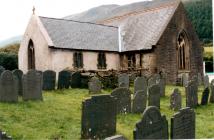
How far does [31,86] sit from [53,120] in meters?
3.02

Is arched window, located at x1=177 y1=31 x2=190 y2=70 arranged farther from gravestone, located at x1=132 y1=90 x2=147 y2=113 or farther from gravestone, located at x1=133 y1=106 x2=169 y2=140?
gravestone, located at x1=133 y1=106 x2=169 y2=140

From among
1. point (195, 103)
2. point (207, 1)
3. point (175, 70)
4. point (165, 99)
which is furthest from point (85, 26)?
point (195, 103)

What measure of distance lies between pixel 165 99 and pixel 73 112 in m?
5.76

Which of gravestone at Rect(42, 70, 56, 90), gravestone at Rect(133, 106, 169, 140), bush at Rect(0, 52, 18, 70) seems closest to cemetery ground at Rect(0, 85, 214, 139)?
gravestone at Rect(133, 106, 169, 140)

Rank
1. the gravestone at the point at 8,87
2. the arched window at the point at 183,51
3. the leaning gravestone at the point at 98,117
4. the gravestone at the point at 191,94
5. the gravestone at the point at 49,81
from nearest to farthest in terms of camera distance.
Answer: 1. the leaning gravestone at the point at 98,117
2. the gravestone at the point at 8,87
3. the gravestone at the point at 191,94
4. the gravestone at the point at 49,81
5. the arched window at the point at 183,51

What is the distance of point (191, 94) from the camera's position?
15.4m

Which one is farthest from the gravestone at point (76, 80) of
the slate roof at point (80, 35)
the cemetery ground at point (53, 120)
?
the slate roof at point (80, 35)

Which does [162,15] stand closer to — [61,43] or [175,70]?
[175,70]

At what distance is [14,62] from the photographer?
36.1m

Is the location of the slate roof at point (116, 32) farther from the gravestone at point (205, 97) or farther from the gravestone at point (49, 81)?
the gravestone at point (205, 97)

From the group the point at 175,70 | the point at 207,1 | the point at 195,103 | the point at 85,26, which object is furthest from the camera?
the point at 207,1

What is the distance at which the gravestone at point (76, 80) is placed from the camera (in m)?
20.8

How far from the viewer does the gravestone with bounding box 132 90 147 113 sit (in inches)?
542

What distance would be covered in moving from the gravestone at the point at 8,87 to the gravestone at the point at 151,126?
20.3 ft
